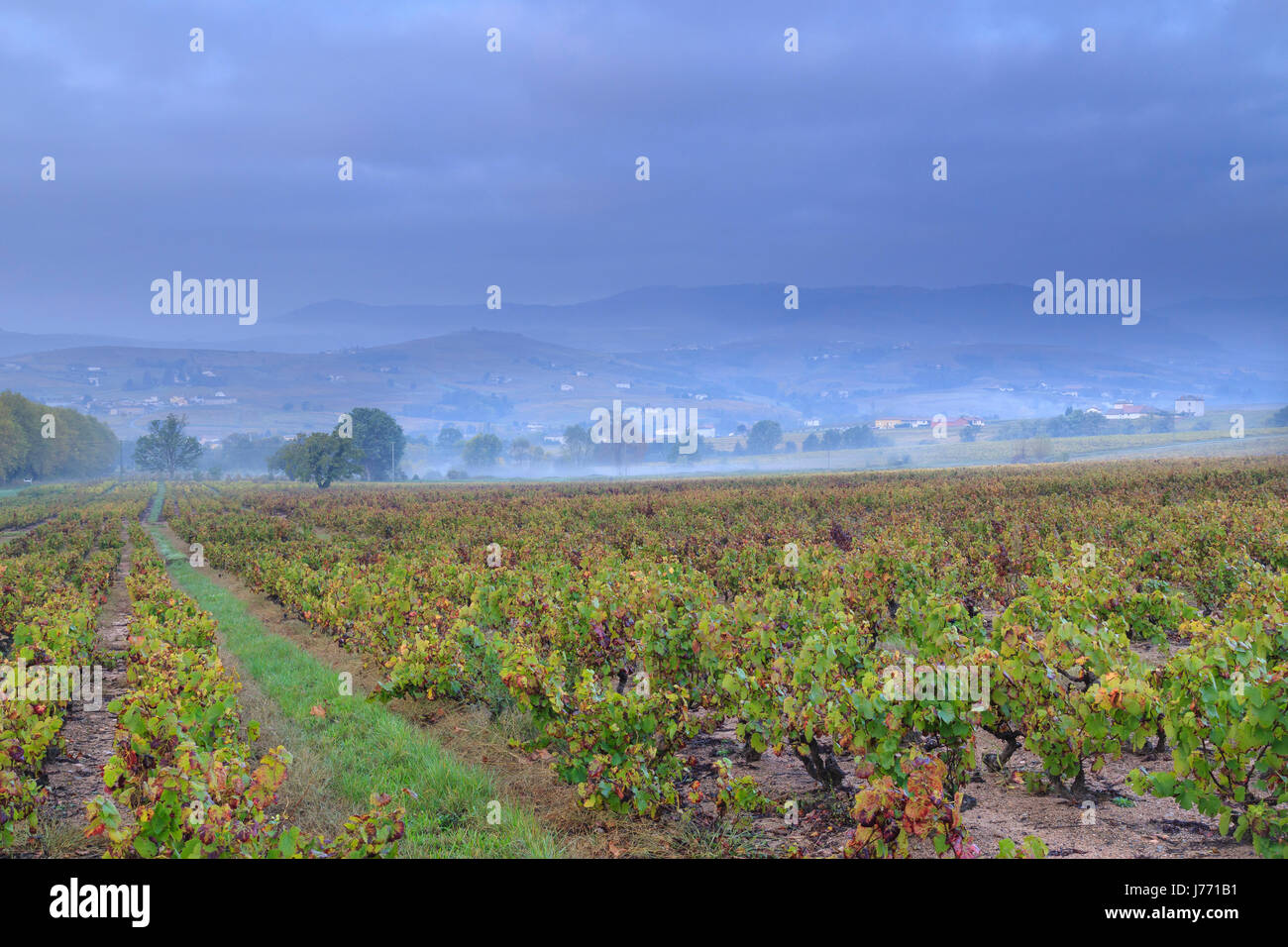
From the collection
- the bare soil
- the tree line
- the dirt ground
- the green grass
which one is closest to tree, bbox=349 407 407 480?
the tree line

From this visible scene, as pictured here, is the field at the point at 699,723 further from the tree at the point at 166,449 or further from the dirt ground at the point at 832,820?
the tree at the point at 166,449

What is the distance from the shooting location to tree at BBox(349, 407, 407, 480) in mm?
130875

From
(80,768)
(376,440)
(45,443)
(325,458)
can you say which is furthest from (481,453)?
(80,768)

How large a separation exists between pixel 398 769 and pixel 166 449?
539 ft

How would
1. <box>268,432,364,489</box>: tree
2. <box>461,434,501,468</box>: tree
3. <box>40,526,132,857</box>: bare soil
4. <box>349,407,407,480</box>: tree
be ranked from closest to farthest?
1. <box>40,526,132,857</box>: bare soil
2. <box>268,432,364,489</box>: tree
3. <box>349,407,407,480</box>: tree
4. <box>461,434,501,468</box>: tree

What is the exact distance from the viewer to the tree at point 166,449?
14500 cm

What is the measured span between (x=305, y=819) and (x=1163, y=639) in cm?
952

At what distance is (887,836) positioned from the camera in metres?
4.72

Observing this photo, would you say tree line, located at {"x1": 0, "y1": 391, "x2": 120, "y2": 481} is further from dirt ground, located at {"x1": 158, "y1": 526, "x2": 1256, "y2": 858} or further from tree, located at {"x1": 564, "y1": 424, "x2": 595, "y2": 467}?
dirt ground, located at {"x1": 158, "y1": 526, "x2": 1256, "y2": 858}

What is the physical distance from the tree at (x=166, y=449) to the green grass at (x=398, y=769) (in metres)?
157

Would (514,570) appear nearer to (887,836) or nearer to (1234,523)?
(887,836)

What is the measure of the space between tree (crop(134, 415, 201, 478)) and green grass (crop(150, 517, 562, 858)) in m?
157

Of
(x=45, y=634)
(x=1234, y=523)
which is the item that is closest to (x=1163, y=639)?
(x=1234, y=523)

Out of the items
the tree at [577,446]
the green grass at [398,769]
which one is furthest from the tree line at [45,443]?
the tree at [577,446]
